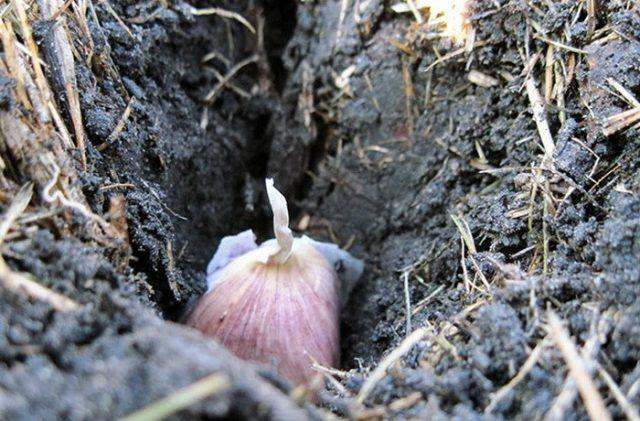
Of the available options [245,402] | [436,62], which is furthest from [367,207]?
[245,402]

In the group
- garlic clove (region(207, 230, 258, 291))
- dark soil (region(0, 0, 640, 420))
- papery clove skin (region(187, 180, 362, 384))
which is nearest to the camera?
dark soil (region(0, 0, 640, 420))

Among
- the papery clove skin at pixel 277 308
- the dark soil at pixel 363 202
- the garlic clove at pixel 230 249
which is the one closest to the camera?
the dark soil at pixel 363 202

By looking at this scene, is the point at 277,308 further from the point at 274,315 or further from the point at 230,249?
the point at 230,249

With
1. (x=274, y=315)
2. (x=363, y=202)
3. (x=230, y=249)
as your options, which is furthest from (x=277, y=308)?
(x=363, y=202)

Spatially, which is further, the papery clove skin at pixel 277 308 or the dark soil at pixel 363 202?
the papery clove skin at pixel 277 308

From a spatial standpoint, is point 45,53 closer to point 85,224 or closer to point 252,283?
point 85,224
